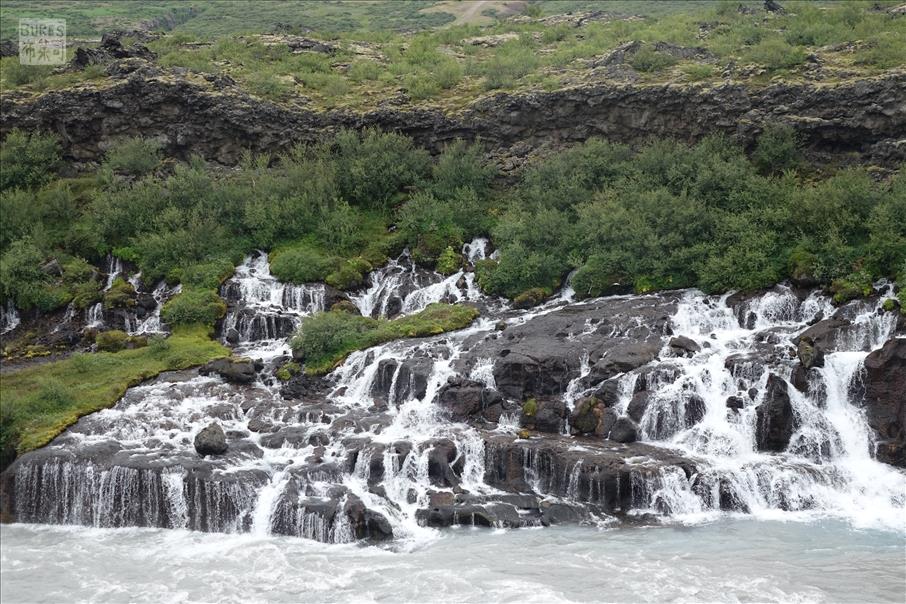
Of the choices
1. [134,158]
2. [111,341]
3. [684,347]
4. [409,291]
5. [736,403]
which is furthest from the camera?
[134,158]

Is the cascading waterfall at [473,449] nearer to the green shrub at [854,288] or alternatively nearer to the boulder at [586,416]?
the boulder at [586,416]

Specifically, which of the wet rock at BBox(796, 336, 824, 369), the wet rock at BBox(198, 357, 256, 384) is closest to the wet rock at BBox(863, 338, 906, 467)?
the wet rock at BBox(796, 336, 824, 369)

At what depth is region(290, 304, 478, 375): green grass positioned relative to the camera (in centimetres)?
3438

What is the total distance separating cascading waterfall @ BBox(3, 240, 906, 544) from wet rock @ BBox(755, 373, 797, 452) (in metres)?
0.24

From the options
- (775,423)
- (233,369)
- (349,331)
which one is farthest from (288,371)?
(775,423)

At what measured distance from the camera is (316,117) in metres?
51.0

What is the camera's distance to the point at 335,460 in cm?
2750

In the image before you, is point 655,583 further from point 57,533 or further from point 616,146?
point 616,146

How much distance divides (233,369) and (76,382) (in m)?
5.90

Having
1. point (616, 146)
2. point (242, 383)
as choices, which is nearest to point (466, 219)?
point (616, 146)

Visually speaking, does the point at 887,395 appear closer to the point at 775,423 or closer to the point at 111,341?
the point at 775,423

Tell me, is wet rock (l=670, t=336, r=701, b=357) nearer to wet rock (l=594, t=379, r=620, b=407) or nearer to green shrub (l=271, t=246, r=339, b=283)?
wet rock (l=594, t=379, r=620, b=407)

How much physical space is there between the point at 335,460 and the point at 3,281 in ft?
70.5

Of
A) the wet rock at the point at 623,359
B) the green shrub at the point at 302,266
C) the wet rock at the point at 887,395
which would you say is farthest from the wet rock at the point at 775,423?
the green shrub at the point at 302,266
